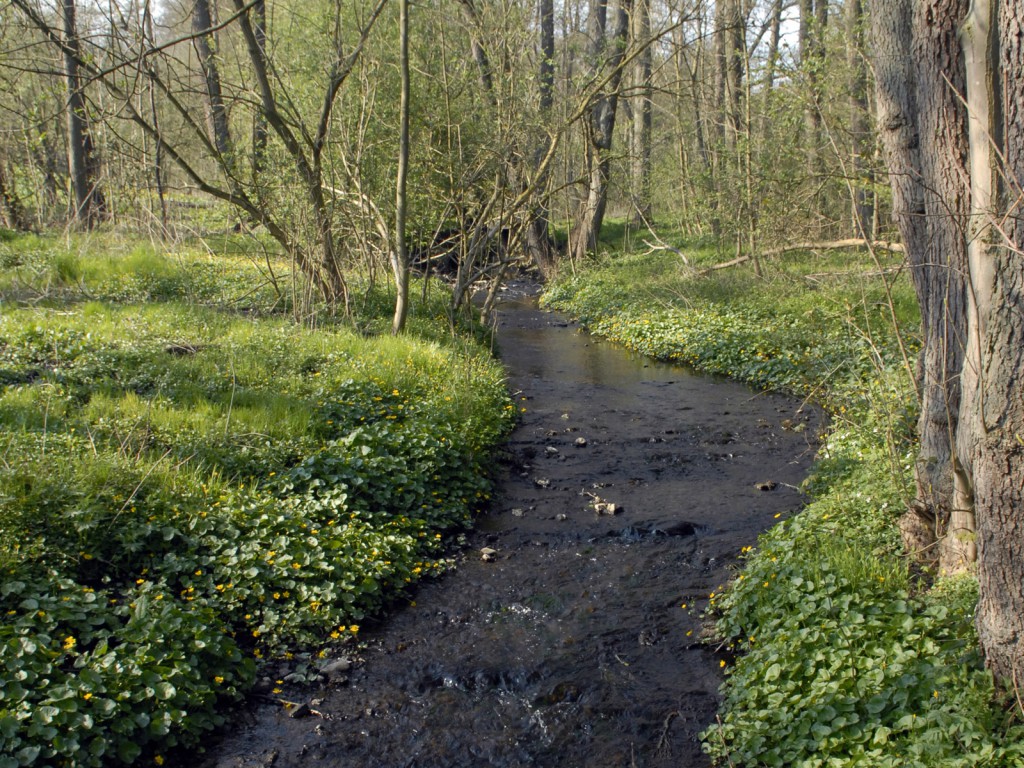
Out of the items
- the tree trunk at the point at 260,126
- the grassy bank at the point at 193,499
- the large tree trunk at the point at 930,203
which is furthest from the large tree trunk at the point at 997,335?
the tree trunk at the point at 260,126

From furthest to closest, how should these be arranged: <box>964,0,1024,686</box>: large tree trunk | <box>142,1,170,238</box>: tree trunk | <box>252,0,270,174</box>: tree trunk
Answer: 1. <box>252,0,270,174</box>: tree trunk
2. <box>142,1,170,238</box>: tree trunk
3. <box>964,0,1024,686</box>: large tree trunk

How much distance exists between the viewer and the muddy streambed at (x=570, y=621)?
4.54 metres

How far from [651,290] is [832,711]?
1396 centimetres

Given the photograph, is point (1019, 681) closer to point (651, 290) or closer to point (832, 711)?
point (832, 711)

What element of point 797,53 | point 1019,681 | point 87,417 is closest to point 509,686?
point 1019,681

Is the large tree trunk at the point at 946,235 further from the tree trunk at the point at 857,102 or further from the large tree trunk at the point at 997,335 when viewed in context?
the tree trunk at the point at 857,102

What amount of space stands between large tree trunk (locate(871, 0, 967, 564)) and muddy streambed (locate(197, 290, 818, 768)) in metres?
1.74

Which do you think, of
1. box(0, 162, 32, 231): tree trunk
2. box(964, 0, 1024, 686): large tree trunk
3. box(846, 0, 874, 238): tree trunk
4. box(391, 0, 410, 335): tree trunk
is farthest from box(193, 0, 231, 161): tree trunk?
box(846, 0, 874, 238): tree trunk

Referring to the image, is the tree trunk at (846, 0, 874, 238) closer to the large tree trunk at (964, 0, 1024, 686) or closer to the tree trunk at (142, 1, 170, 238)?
the large tree trunk at (964, 0, 1024, 686)

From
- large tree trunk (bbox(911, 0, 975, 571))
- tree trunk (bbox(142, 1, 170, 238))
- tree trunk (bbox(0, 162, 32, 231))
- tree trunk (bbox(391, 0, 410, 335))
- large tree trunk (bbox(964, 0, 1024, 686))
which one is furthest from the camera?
tree trunk (bbox(0, 162, 32, 231))

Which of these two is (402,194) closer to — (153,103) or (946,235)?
(153,103)

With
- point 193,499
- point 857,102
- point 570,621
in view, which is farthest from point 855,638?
point 857,102

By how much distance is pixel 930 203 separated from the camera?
501 cm

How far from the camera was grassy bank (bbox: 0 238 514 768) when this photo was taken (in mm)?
4340
